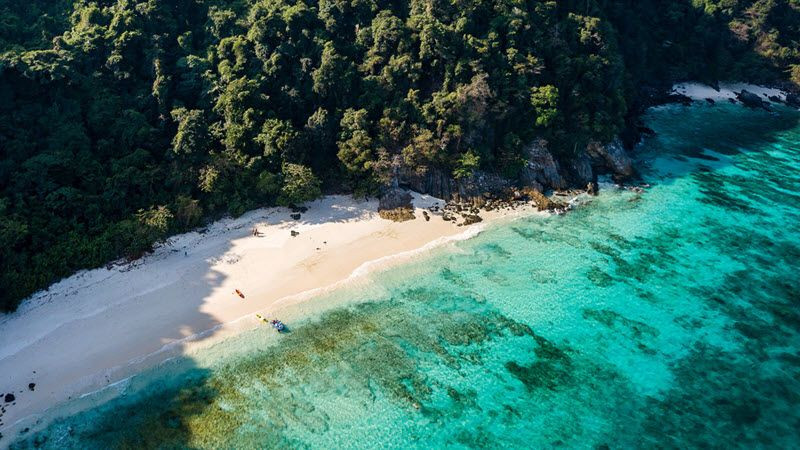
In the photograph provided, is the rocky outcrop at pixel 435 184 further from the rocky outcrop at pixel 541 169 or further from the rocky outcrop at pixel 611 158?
the rocky outcrop at pixel 611 158

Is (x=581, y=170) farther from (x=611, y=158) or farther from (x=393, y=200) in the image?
(x=393, y=200)

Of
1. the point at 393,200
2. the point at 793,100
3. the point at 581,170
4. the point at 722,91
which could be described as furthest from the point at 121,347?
the point at 793,100

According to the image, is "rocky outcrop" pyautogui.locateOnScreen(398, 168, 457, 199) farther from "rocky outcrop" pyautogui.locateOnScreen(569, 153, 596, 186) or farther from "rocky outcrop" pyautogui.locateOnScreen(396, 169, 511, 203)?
"rocky outcrop" pyautogui.locateOnScreen(569, 153, 596, 186)

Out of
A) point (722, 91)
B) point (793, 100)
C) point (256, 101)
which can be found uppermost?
point (256, 101)

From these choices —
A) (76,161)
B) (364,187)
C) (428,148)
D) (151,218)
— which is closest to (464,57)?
(428,148)

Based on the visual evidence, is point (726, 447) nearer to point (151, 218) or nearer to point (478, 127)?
point (478, 127)
